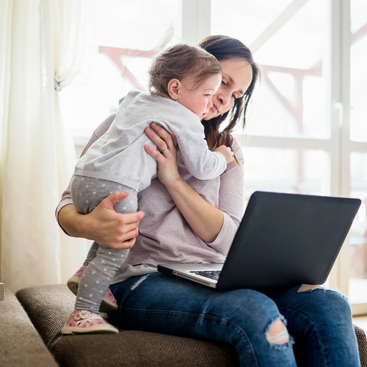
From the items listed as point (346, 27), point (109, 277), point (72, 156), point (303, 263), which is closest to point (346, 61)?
point (346, 27)

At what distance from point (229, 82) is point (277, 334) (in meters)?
0.91

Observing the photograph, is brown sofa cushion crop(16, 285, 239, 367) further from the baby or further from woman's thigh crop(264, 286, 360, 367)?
woman's thigh crop(264, 286, 360, 367)

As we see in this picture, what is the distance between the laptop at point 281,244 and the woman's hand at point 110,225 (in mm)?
130

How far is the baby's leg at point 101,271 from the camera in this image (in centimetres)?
95

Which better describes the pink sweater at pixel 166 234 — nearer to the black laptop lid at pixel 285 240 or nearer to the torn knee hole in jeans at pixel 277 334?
the black laptop lid at pixel 285 240

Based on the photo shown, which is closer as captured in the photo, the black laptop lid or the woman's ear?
the black laptop lid

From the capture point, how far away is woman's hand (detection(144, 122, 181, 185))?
1071 millimetres

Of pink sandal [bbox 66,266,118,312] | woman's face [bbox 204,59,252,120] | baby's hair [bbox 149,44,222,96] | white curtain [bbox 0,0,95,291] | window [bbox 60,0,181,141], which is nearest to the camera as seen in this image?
pink sandal [bbox 66,266,118,312]

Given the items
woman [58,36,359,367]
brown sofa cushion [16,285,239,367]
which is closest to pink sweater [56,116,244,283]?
woman [58,36,359,367]

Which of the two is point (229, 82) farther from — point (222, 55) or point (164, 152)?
point (164, 152)

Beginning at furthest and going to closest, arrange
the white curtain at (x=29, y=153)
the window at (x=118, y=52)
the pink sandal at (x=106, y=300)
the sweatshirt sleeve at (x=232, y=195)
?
1. the window at (x=118, y=52)
2. the white curtain at (x=29, y=153)
3. the sweatshirt sleeve at (x=232, y=195)
4. the pink sandal at (x=106, y=300)

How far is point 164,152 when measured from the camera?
1.11 m

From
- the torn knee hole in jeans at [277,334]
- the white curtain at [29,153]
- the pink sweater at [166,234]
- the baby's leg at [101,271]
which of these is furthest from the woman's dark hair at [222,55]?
the white curtain at [29,153]

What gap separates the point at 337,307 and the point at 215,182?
528 mm
